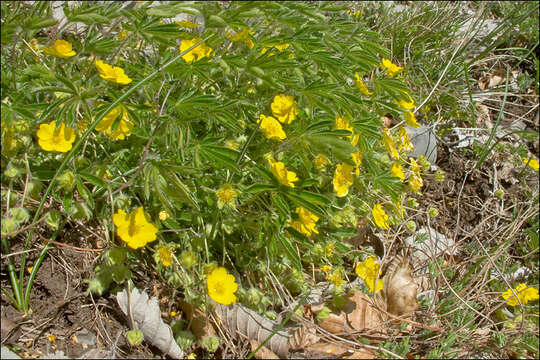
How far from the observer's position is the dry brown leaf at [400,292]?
249cm

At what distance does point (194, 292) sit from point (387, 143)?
1.28 m

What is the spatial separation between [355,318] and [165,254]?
1.02 metres

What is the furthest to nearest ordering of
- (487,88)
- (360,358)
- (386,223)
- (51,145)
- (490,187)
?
(487,88)
(490,187)
(386,223)
(360,358)
(51,145)

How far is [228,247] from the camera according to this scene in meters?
2.23

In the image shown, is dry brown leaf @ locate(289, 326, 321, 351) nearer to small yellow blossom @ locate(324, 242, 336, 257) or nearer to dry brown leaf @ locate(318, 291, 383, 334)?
dry brown leaf @ locate(318, 291, 383, 334)

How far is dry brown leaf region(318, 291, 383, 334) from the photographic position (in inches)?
90.3

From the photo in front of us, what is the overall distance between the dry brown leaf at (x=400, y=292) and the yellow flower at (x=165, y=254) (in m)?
1.23

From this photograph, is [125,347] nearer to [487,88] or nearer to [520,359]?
[520,359]

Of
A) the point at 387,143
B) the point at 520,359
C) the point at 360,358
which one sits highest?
the point at 387,143

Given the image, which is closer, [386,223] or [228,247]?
[228,247]

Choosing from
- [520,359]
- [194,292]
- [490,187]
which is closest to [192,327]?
[194,292]

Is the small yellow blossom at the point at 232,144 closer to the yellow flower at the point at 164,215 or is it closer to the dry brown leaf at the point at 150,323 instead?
the yellow flower at the point at 164,215

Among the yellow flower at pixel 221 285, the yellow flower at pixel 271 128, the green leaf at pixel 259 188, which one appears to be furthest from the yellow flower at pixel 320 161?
the yellow flower at pixel 221 285

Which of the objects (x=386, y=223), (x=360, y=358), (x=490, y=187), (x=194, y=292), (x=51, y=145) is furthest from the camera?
(x=490, y=187)
